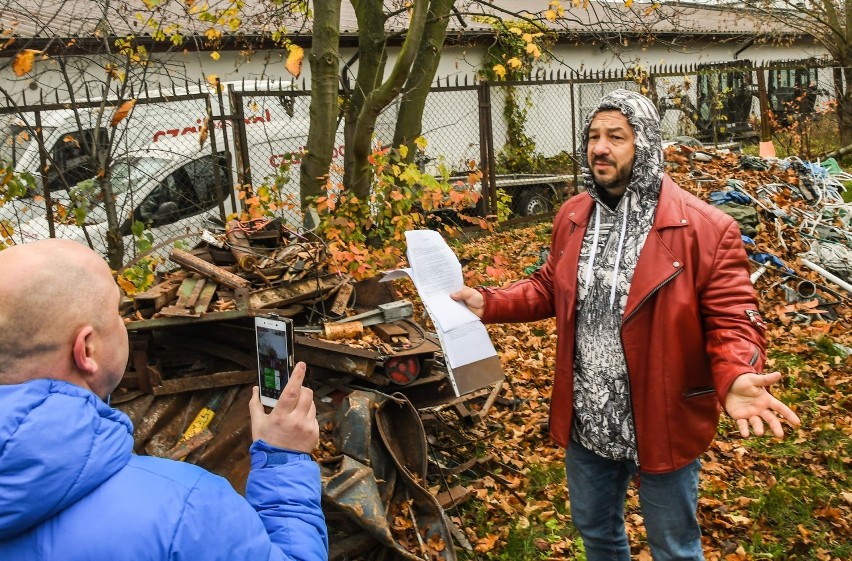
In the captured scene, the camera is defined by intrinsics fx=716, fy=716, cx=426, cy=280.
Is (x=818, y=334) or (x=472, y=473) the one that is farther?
(x=818, y=334)

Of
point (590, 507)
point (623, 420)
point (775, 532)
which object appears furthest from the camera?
point (775, 532)

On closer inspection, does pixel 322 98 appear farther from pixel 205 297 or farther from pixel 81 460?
pixel 81 460

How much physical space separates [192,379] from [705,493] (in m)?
3.21

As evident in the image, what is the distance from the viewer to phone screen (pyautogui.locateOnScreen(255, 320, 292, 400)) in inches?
89.5

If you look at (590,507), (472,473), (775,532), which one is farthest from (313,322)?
(775,532)

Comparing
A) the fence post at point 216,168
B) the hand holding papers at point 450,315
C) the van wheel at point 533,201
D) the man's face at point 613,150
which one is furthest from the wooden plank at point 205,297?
the van wheel at point 533,201

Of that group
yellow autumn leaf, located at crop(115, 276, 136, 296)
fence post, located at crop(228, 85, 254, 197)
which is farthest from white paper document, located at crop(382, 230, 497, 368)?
fence post, located at crop(228, 85, 254, 197)

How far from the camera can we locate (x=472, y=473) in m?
4.77

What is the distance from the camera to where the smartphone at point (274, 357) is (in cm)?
227

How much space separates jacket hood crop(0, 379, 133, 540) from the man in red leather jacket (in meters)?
1.85

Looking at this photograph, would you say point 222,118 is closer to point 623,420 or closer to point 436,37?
point 436,37

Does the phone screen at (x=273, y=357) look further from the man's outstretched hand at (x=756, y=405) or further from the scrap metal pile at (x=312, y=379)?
the man's outstretched hand at (x=756, y=405)

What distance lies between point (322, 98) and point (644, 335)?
4.96 meters

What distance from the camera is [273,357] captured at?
7.59 feet
